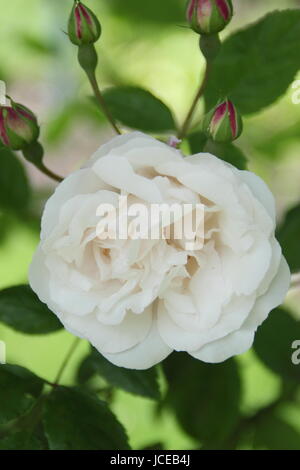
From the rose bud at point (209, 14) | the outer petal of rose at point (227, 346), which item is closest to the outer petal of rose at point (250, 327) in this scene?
the outer petal of rose at point (227, 346)

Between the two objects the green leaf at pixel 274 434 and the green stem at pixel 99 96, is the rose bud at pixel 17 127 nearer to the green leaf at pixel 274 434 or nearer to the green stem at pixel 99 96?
the green stem at pixel 99 96

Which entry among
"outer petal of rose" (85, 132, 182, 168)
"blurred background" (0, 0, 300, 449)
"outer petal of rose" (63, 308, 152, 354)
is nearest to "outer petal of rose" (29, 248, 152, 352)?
"outer petal of rose" (63, 308, 152, 354)

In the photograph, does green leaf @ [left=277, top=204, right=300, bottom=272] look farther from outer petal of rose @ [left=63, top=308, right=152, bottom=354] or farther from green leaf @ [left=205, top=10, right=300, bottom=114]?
outer petal of rose @ [left=63, top=308, right=152, bottom=354]

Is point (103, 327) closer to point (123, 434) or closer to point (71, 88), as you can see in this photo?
point (123, 434)

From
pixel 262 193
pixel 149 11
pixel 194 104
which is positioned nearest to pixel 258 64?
pixel 194 104

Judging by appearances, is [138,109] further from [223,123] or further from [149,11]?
[149,11]
